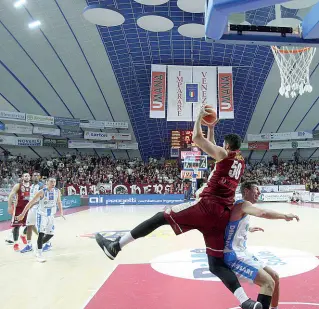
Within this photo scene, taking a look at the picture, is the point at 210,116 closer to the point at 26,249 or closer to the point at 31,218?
the point at 31,218

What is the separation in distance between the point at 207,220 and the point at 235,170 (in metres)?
0.58

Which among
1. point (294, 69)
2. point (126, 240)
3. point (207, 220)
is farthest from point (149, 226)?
point (294, 69)

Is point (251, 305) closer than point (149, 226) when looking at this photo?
Yes

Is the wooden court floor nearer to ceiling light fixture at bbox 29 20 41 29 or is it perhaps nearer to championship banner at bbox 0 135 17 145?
ceiling light fixture at bbox 29 20 41 29

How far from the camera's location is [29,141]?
88.7 ft

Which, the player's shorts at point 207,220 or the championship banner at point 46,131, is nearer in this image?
the player's shorts at point 207,220

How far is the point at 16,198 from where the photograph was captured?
768 centimetres

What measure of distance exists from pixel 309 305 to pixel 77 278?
10.5ft

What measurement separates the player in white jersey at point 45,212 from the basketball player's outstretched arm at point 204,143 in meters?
4.39

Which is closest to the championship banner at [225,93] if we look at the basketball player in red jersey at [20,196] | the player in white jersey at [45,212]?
the basketball player in red jersey at [20,196]

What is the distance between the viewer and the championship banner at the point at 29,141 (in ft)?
86.9

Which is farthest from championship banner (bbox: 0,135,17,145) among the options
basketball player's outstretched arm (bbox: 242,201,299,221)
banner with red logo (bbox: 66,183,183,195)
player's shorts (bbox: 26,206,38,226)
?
basketball player's outstretched arm (bbox: 242,201,299,221)

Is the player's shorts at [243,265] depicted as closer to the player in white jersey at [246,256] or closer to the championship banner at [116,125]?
the player in white jersey at [246,256]

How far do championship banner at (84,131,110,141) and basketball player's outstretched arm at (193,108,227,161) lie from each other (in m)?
26.3
